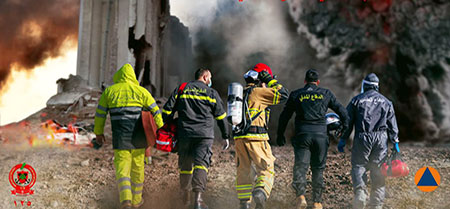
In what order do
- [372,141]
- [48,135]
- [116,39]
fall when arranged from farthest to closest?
[116,39] → [48,135] → [372,141]

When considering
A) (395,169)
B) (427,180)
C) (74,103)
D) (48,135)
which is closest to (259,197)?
(395,169)

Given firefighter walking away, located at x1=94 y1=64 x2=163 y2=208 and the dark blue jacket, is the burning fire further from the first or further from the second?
the dark blue jacket

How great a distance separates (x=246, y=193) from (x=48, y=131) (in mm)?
6163

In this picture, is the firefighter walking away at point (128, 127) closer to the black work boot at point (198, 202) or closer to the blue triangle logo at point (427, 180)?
the black work boot at point (198, 202)

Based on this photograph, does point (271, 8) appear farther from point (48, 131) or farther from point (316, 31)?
point (48, 131)

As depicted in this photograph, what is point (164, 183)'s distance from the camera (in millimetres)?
5211

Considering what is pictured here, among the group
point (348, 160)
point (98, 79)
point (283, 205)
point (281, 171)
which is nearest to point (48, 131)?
point (98, 79)

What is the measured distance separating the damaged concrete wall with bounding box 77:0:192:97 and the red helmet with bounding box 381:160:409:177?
711cm

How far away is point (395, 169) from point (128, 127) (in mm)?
3028

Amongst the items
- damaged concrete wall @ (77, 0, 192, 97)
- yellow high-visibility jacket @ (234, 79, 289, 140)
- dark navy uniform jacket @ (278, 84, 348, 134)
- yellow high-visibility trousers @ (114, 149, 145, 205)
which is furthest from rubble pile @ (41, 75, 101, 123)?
dark navy uniform jacket @ (278, 84, 348, 134)

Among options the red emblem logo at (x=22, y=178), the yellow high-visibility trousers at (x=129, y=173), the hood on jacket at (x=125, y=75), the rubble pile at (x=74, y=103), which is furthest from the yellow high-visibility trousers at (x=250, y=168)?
the rubble pile at (x=74, y=103)

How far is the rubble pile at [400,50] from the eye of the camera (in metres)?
9.18

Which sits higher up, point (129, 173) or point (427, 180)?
point (129, 173)

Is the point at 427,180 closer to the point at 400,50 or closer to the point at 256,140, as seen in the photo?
the point at 256,140
